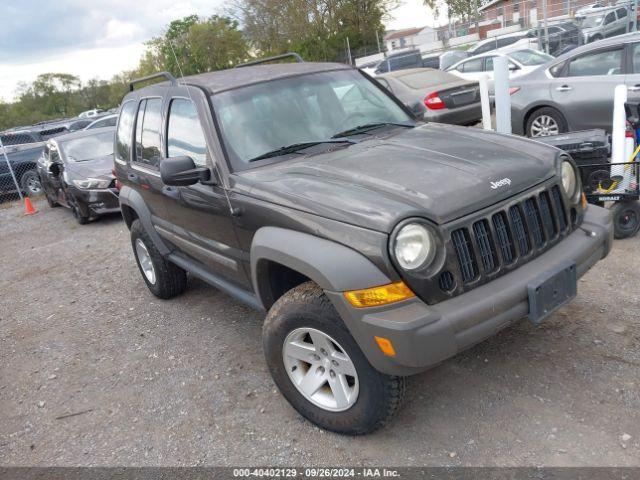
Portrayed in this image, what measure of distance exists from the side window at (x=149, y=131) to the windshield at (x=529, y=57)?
1171 centimetres

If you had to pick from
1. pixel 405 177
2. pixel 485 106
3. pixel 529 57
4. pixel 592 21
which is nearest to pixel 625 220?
pixel 485 106

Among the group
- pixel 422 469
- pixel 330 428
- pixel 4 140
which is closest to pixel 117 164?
pixel 330 428

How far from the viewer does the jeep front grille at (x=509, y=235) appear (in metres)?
2.64

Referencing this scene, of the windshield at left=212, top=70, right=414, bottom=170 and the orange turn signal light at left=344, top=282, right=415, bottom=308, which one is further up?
the windshield at left=212, top=70, right=414, bottom=170

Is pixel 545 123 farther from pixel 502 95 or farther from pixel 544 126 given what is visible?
pixel 502 95

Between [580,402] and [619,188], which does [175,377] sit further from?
[619,188]

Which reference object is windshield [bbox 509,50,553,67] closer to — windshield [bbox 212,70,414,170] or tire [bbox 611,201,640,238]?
tire [bbox 611,201,640,238]

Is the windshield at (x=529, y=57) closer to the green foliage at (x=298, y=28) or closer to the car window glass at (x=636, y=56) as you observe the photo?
the car window glass at (x=636, y=56)

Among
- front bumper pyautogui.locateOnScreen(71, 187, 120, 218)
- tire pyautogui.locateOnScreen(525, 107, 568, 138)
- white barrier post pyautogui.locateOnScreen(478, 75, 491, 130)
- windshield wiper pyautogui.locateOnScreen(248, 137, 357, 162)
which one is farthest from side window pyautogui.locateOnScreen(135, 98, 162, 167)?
tire pyautogui.locateOnScreen(525, 107, 568, 138)

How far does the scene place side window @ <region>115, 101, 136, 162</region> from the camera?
4.93m

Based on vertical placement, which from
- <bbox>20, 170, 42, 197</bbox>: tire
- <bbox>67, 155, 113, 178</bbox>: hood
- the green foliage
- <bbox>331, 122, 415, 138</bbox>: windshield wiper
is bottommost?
<bbox>20, 170, 42, 197</bbox>: tire

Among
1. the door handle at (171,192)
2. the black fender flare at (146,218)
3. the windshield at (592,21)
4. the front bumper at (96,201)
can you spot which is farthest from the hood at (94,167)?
the windshield at (592,21)

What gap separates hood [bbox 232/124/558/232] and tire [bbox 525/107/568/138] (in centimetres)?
519

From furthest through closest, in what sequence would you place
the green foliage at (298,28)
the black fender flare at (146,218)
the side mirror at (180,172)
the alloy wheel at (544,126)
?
the green foliage at (298,28), the alloy wheel at (544,126), the black fender flare at (146,218), the side mirror at (180,172)
